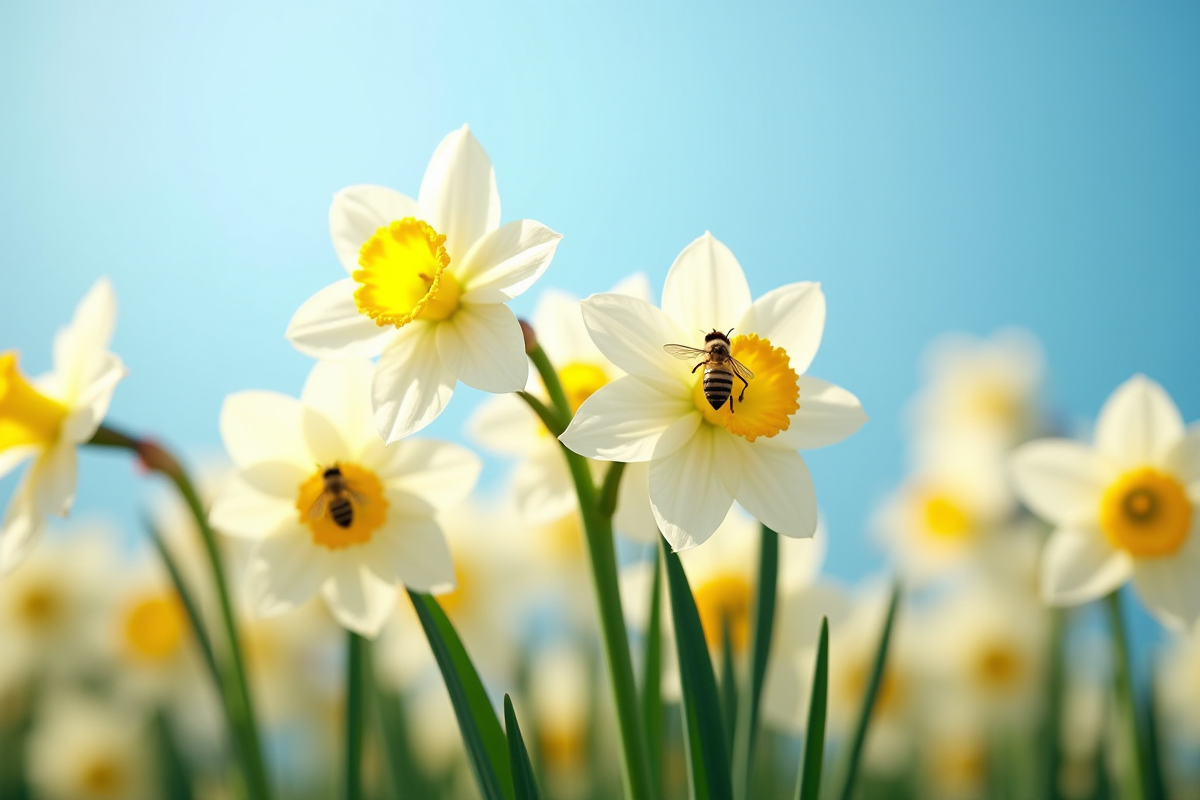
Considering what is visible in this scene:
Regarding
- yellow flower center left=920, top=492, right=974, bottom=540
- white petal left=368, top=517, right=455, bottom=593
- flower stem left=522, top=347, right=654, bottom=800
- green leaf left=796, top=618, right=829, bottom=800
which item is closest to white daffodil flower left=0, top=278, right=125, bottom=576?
white petal left=368, top=517, right=455, bottom=593

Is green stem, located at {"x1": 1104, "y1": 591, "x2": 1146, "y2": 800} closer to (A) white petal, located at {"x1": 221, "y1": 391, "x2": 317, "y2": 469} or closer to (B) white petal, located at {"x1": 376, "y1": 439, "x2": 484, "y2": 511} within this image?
(B) white petal, located at {"x1": 376, "y1": 439, "x2": 484, "y2": 511}

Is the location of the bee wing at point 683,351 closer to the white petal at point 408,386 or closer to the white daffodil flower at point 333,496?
the white petal at point 408,386

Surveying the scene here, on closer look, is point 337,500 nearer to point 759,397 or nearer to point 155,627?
point 759,397

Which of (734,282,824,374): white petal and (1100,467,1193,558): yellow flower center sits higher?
(734,282,824,374): white petal

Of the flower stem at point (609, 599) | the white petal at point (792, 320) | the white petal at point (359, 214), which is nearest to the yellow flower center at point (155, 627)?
the white petal at point (359, 214)

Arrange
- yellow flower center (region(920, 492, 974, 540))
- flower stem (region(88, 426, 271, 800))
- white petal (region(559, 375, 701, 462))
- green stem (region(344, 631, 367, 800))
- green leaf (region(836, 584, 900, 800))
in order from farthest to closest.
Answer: yellow flower center (region(920, 492, 974, 540)) < flower stem (region(88, 426, 271, 800)) < green stem (region(344, 631, 367, 800)) < green leaf (region(836, 584, 900, 800)) < white petal (region(559, 375, 701, 462))

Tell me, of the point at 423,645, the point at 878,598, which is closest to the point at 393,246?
the point at 423,645
